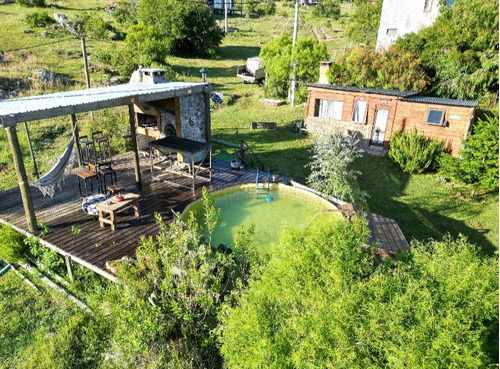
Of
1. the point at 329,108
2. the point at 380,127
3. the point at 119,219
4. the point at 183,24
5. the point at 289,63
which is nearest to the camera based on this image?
the point at 119,219

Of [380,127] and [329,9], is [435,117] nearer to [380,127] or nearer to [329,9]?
[380,127]

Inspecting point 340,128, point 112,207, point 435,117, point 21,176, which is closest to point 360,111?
point 340,128

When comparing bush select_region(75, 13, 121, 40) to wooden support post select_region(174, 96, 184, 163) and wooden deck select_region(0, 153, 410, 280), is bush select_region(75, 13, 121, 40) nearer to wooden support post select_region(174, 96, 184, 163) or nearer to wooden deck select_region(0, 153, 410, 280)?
wooden support post select_region(174, 96, 184, 163)

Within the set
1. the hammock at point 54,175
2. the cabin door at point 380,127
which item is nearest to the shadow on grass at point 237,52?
the cabin door at point 380,127

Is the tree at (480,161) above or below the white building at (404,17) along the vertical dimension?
below

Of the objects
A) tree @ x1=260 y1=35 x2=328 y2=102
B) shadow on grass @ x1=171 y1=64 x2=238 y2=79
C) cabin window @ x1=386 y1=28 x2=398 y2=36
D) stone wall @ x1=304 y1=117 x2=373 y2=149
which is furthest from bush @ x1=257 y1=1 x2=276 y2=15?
stone wall @ x1=304 y1=117 x2=373 y2=149

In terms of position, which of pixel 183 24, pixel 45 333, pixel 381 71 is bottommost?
pixel 45 333

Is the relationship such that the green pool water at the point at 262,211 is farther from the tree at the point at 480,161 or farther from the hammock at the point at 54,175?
the tree at the point at 480,161
